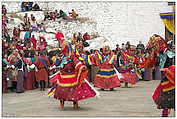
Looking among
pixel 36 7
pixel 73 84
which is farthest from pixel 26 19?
pixel 73 84

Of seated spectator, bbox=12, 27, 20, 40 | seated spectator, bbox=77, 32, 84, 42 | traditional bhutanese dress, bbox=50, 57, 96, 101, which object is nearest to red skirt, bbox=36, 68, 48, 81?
traditional bhutanese dress, bbox=50, 57, 96, 101

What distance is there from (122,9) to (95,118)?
57.9ft

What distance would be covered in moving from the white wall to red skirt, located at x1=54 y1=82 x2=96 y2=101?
51.9ft

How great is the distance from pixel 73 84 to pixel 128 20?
16686 mm

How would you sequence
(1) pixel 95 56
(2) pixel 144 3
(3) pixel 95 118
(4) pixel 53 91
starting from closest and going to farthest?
(3) pixel 95 118 < (4) pixel 53 91 < (1) pixel 95 56 < (2) pixel 144 3

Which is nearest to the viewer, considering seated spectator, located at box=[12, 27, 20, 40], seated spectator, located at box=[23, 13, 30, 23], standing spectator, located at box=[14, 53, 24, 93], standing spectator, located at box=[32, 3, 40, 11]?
standing spectator, located at box=[14, 53, 24, 93]

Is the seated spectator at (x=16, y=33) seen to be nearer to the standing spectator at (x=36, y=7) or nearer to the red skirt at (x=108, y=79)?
the standing spectator at (x=36, y=7)

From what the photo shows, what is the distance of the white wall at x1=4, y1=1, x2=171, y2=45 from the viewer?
78.8ft

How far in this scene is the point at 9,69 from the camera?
11.8m

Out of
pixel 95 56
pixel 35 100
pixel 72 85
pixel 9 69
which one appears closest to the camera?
pixel 72 85

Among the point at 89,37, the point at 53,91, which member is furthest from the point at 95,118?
the point at 89,37

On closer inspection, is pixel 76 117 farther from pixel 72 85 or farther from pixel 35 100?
pixel 35 100

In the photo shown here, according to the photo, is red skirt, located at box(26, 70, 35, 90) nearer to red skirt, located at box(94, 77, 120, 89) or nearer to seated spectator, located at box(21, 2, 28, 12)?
red skirt, located at box(94, 77, 120, 89)

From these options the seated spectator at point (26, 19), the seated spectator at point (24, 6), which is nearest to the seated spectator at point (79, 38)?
the seated spectator at point (26, 19)
